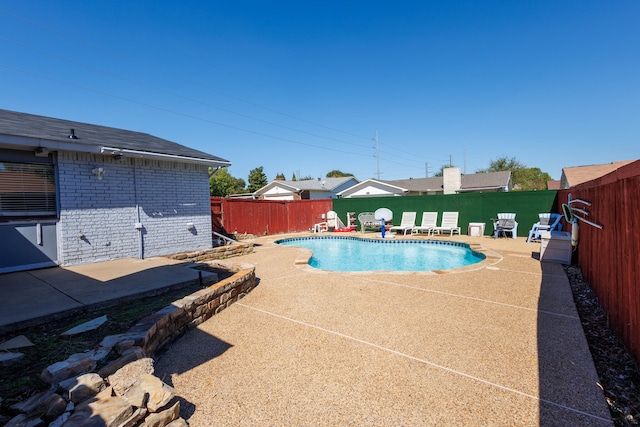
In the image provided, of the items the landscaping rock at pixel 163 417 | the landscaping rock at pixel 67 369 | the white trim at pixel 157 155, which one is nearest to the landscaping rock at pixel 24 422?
the landscaping rock at pixel 67 369

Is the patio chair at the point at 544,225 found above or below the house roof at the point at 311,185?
below

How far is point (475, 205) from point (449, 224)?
1.25 meters

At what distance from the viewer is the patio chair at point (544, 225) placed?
402 inches

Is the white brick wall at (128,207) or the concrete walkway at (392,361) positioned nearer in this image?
the concrete walkway at (392,361)

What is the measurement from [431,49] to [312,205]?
32.1 ft

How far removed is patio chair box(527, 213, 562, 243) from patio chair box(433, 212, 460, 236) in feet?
8.64

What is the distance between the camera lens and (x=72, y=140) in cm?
582

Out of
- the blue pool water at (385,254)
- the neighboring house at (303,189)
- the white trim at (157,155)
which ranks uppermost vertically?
the neighboring house at (303,189)

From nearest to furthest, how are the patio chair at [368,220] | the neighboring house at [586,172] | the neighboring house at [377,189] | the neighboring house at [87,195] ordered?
the neighboring house at [87,195] < the neighboring house at [586,172] < the patio chair at [368,220] < the neighboring house at [377,189]

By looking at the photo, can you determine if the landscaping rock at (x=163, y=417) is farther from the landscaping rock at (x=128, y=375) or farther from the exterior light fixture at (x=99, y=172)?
the exterior light fixture at (x=99, y=172)

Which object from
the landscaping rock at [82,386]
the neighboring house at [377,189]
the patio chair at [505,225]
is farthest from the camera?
the neighboring house at [377,189]

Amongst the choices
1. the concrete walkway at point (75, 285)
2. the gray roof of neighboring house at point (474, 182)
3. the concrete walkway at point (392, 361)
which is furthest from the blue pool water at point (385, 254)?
the gray roof of neighboring house at point (474, 182)

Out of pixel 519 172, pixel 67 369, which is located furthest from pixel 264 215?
pixel 519 172

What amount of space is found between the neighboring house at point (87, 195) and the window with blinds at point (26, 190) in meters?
0.01
